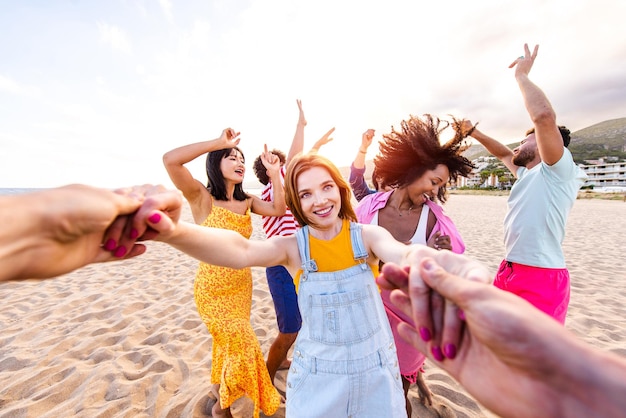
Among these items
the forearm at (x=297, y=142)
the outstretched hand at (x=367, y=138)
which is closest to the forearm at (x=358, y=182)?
the outstretched hand at (x=367, y=138)

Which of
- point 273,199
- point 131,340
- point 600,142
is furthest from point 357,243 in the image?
point 600,142

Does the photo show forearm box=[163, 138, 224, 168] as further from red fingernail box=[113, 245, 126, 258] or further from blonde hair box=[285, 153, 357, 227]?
red fingernail box=[113, 245, 126, 258]

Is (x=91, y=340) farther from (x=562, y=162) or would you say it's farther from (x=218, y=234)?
(x=562, y=162)

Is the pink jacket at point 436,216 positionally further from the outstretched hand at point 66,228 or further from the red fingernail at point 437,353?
the outstretched hand at point 66,228

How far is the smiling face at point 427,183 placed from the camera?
2.44 meters

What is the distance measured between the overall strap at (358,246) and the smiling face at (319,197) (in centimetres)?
14

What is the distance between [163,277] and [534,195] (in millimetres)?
6371

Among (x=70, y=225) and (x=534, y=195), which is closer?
(x=70, y=225)

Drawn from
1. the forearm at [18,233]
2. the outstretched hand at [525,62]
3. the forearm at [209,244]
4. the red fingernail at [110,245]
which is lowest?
the forearm at [209,244]

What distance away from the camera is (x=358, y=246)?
1617 millimetres

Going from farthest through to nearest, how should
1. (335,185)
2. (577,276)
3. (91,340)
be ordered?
(577,276)
(91,340)
(335,185)

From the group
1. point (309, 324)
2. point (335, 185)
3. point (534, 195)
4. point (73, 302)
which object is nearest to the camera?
point (309, 324)

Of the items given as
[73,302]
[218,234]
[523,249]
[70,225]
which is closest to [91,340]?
[73,302]

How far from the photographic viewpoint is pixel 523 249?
2.38 metres
